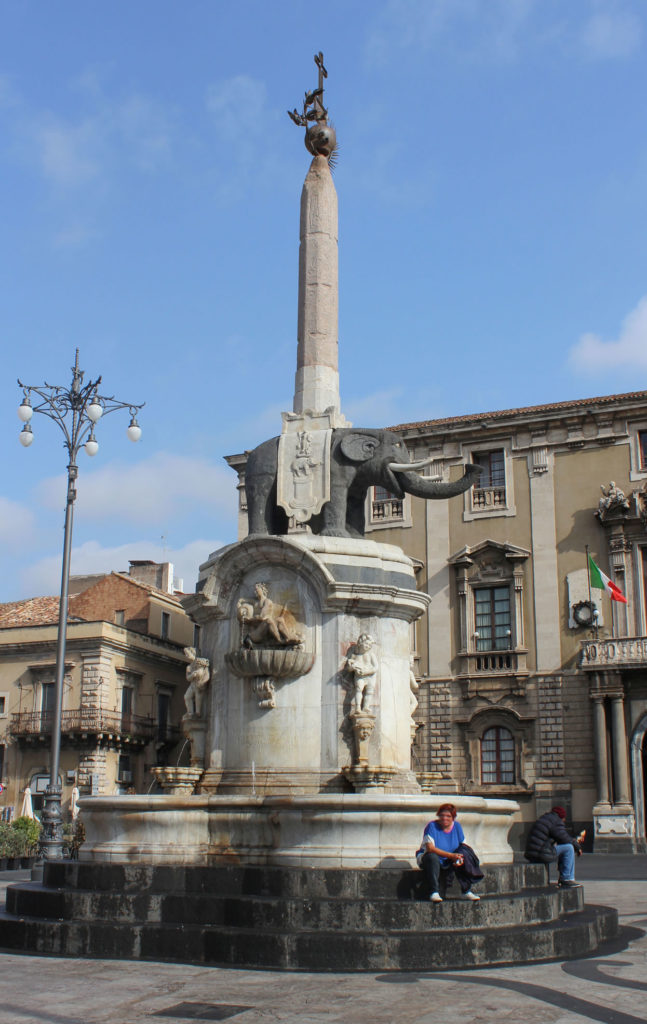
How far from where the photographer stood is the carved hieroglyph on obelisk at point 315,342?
13109mm

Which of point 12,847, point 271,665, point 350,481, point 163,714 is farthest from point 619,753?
point 271,665

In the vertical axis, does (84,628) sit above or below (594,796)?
above

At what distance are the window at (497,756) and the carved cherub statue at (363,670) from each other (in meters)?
23.7

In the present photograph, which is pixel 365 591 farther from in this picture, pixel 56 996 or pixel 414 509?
pixel 414 509

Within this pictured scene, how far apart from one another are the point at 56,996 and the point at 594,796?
89.7 feet

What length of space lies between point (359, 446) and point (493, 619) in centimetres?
2310

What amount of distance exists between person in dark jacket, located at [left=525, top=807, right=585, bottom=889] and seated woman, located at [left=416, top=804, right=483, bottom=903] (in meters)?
2.55

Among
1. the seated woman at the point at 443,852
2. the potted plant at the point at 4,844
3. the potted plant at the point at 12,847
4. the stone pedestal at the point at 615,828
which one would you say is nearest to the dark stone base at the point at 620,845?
the stone pedestal at the point at 615,828

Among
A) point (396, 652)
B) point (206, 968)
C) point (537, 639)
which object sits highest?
point (537, 639)

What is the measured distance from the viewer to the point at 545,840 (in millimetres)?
12023

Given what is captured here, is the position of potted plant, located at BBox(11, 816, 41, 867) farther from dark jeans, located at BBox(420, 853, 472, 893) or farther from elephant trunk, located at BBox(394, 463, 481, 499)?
dark jeans, located at BBox(420, 853, 472, 893)

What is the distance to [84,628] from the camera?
42.1 metres

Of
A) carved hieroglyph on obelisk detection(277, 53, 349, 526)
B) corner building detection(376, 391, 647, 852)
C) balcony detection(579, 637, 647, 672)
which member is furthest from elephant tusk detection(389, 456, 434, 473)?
balcony detection(579, 637, 647, 672)

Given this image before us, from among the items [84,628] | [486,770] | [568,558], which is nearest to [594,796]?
[486,770]
